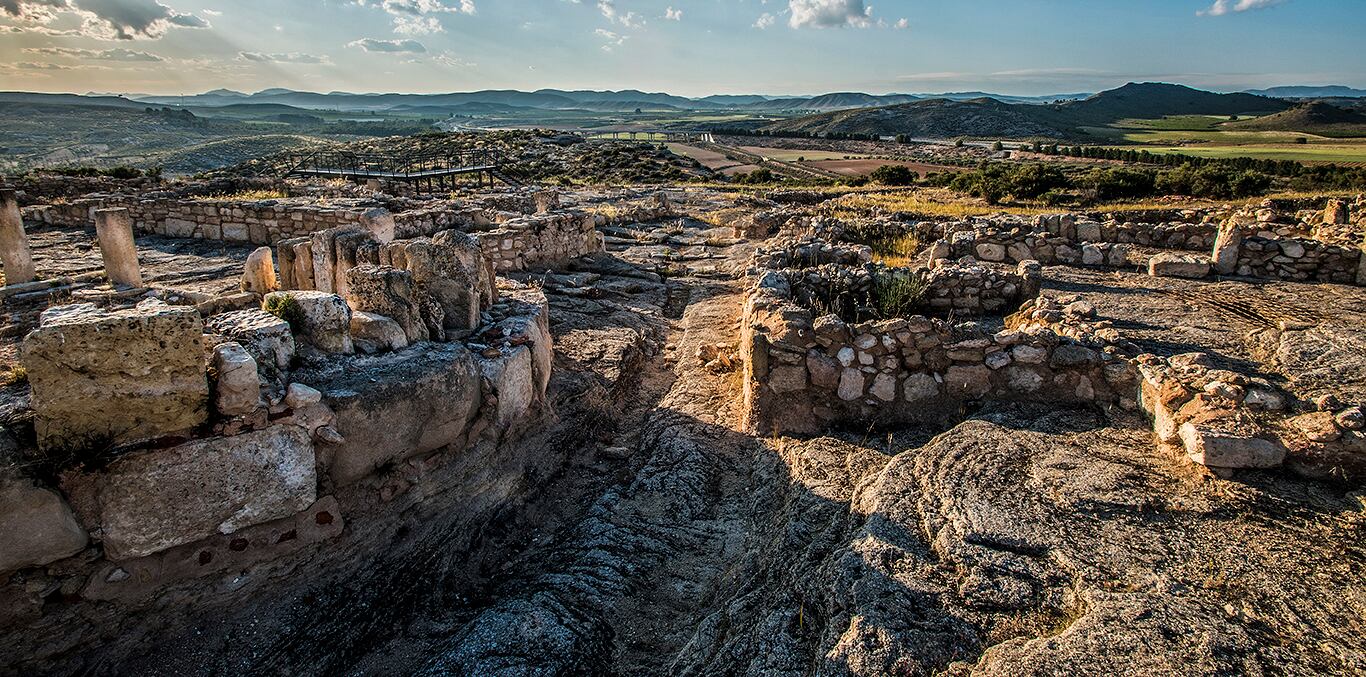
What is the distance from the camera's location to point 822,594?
359cm

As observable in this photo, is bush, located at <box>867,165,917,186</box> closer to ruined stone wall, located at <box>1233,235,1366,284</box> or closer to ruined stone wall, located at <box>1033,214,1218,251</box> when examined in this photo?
ruined stone wall, located at <box>1033,214,1218,251</box>

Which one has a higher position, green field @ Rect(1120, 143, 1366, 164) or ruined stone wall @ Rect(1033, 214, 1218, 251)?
green field @ Rect(1120, 143, 1366, 164)

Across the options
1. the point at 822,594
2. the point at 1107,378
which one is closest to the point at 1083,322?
the point at 1107,378

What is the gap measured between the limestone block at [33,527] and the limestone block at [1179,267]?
12413 millimetres

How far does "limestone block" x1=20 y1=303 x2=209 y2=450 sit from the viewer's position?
10.9 feet

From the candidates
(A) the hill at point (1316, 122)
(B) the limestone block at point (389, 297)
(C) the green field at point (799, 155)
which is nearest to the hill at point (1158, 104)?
(A) the hill at point (1316, 122)

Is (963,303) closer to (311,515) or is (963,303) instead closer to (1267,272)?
(1267,272)

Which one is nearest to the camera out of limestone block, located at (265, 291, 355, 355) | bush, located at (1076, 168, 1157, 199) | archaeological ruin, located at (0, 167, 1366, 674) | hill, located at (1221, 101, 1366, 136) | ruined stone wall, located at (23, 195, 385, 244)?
archaeological ruin, located at (0, 167, 1366, 674)

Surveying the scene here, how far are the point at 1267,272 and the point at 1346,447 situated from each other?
757 cm

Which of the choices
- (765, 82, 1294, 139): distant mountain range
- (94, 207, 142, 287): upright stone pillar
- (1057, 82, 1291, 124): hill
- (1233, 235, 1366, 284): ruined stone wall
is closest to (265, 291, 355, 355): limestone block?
(94, 207, 142, 287): upright stone pillar

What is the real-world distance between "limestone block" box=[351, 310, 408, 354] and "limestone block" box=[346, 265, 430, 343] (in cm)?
12

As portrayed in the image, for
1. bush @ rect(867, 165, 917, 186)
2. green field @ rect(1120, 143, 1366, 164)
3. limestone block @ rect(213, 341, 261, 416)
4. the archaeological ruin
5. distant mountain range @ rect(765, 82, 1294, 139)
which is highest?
distant mountain range @ rect(765, 82, 1294, 139)

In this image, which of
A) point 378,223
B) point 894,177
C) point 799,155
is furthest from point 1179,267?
point 799,155

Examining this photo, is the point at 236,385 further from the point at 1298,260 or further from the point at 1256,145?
the point at 1256,145
